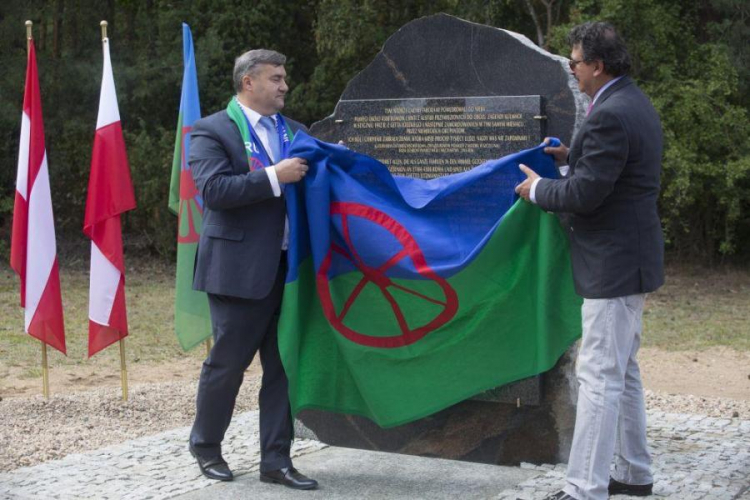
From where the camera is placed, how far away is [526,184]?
4.62 m

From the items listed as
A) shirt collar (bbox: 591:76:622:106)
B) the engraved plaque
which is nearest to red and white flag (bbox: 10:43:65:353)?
the engraved plaque

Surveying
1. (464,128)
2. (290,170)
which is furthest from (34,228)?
(464,128)

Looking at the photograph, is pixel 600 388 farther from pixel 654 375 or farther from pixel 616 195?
pixel 654 375

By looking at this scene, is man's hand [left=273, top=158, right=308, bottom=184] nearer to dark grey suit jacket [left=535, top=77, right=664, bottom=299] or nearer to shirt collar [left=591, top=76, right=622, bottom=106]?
dark grey suit jacket [left=535, top=77, right=664, bottom=299]

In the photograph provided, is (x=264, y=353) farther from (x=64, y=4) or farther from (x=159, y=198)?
(x=64, y=4)

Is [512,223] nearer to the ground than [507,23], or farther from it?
nearer to the ground

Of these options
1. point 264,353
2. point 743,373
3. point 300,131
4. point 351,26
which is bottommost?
point 743,373

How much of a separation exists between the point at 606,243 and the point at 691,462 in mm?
1727

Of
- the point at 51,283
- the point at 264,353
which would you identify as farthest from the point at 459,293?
the point at 51,283

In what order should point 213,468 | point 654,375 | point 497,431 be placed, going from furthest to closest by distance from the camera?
point 654,375
point 497,431
point 213,468

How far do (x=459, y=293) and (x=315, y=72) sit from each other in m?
10.7

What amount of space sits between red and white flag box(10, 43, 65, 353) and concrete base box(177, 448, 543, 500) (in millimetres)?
2541

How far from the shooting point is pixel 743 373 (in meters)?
8.54

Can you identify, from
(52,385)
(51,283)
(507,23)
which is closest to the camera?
(51,283)
